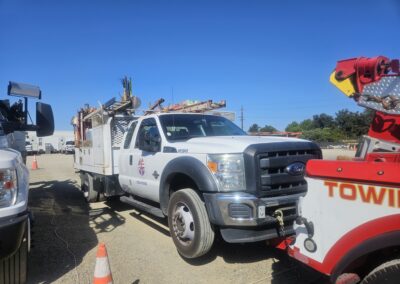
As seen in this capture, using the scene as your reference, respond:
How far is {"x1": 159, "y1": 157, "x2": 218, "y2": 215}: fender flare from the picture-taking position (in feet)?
14.4

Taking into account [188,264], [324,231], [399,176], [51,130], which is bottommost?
[188,264]

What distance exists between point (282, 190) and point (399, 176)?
2218 mm

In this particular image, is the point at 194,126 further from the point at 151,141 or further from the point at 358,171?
the point at 358,171

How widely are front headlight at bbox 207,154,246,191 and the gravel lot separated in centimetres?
107

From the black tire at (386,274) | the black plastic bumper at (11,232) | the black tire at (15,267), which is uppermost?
the black plastic bumper at (11,232)

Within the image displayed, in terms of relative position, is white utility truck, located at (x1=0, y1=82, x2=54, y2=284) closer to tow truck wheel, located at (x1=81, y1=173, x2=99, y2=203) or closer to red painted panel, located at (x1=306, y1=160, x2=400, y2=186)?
red painted panel, located at (x1=306, y1=160, x2=400, y2=186)

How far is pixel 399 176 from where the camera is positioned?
2.24m

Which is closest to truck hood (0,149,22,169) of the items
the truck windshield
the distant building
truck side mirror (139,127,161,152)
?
truck side mirror (139,127,161,152)

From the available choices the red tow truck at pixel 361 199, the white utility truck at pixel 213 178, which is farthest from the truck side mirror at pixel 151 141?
the red tow truck at pixel 361 199

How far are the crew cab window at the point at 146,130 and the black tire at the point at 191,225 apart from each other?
1.42 m

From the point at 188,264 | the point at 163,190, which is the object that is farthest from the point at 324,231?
the point at 163,190

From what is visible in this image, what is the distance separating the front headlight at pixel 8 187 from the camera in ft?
10.5

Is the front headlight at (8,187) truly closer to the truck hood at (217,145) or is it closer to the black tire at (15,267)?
the black tire at (15,267)

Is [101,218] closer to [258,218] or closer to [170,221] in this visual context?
[170,221]
